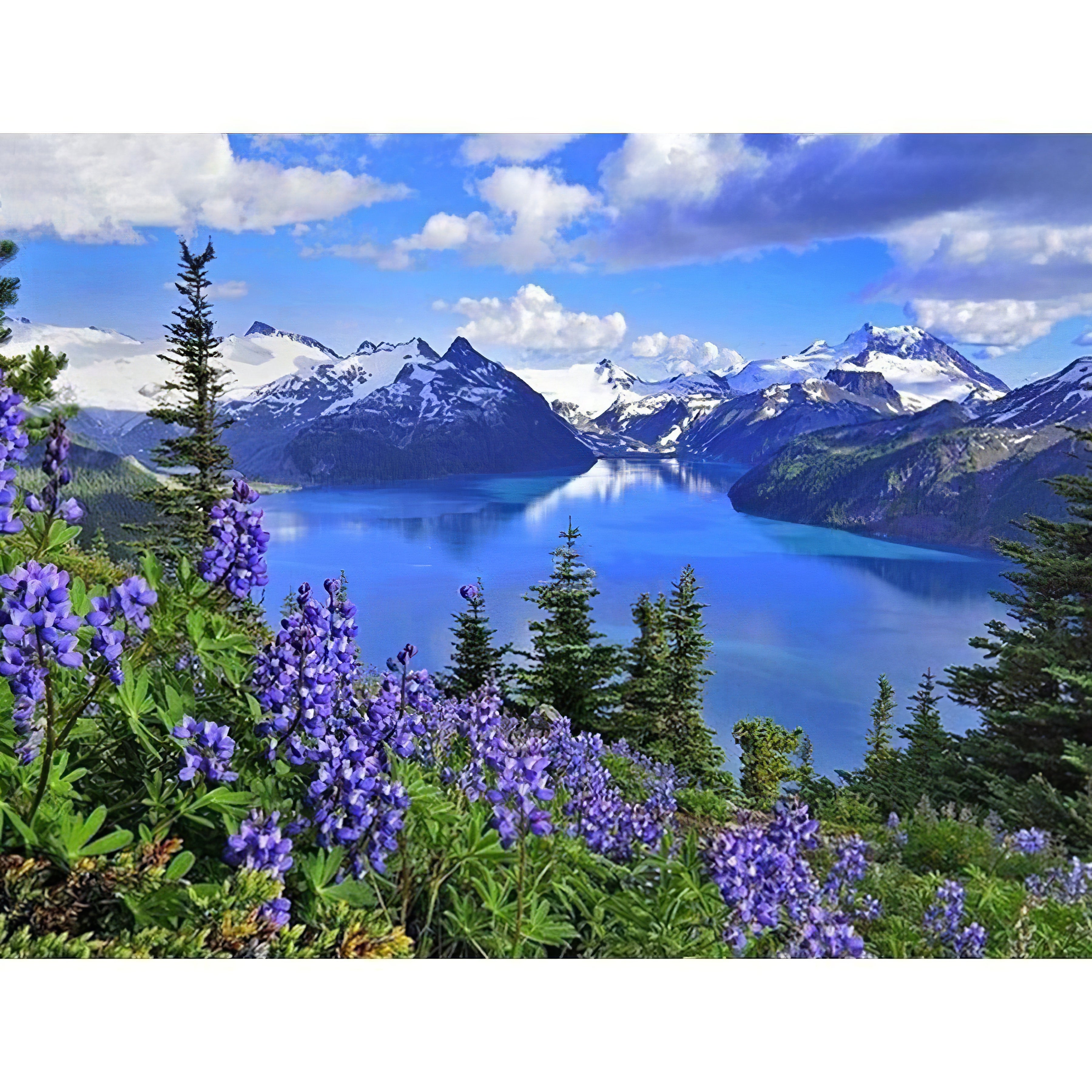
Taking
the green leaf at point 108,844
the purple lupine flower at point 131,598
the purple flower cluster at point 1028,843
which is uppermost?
the purple lupine flower at point 131,598

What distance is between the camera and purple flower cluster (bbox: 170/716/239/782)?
54.4 inches

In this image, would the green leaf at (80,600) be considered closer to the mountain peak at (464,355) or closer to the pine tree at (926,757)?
the mountain peak at (464,355)

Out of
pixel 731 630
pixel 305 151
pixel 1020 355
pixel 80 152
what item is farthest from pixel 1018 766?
pixel 80 152

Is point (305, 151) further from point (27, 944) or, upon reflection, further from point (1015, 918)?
point (1015, 918)

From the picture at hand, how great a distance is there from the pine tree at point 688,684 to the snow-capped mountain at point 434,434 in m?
0.96

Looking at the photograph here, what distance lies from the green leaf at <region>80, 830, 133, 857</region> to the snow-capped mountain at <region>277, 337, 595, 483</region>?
3165 millimetres

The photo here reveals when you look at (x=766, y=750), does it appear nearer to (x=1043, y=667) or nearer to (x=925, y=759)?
(x=925, y=759)

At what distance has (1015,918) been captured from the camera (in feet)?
7.04

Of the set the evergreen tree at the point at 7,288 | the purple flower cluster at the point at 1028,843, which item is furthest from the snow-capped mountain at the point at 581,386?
the purple flower cluster at the point at 1028,843

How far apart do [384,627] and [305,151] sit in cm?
207

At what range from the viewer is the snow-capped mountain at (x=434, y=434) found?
4.34 metres

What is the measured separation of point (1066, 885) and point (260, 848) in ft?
7.10

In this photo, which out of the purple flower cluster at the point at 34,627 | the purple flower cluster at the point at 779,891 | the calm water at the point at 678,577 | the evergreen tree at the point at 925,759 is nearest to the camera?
the purple flower cluster at the point at 34,627
